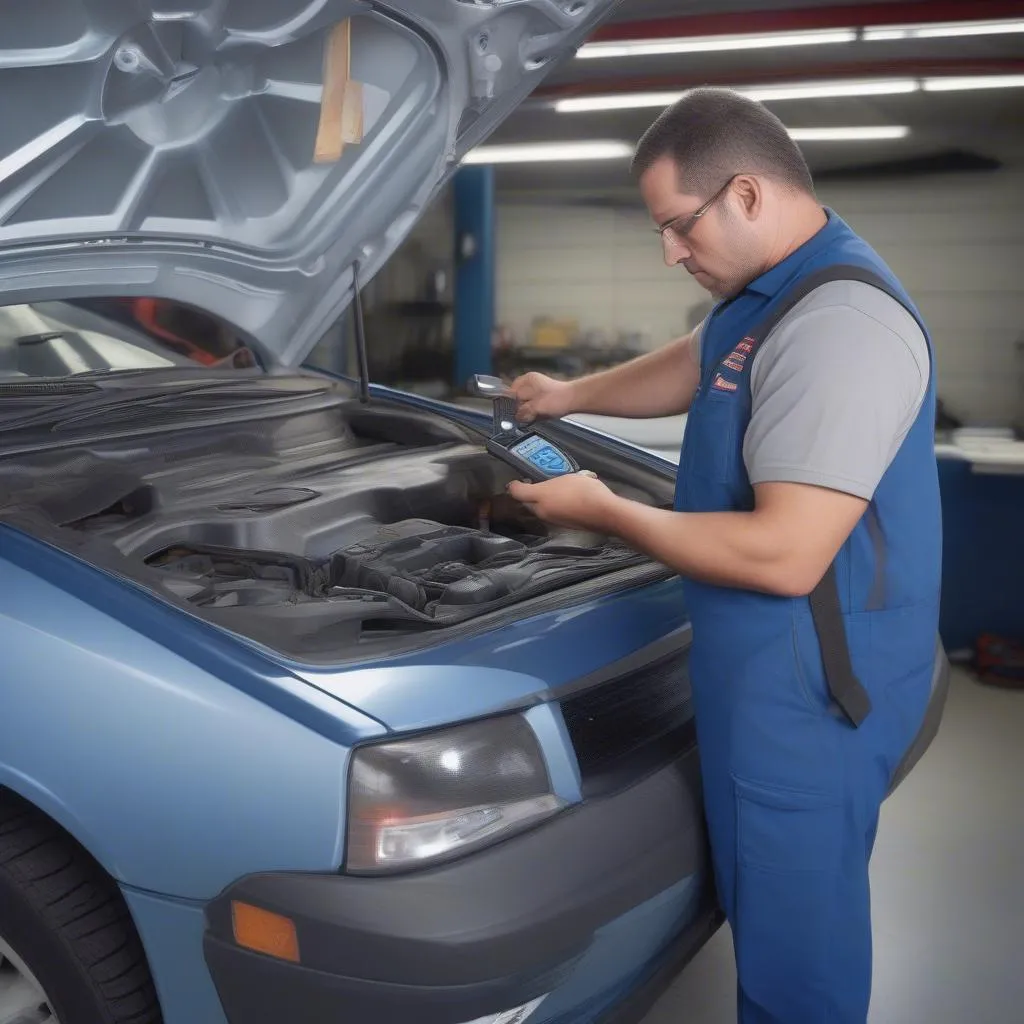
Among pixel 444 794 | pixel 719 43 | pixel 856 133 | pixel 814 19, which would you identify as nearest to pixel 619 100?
pixel 719 43

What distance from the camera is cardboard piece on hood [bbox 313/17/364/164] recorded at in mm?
1864

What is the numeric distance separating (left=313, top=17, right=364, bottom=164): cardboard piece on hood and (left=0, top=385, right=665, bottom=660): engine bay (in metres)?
0.56

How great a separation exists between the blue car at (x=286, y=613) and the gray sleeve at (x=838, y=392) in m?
0.36

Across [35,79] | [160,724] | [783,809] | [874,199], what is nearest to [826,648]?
[783,809]

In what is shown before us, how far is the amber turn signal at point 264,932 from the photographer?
105 centimetres

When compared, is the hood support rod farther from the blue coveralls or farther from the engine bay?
the blue coveralls

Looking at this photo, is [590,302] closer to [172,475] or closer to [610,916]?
[172,475]

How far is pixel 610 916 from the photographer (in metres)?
1.14

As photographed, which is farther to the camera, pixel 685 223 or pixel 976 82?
pixel 976 82

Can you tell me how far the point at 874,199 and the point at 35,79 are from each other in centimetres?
793

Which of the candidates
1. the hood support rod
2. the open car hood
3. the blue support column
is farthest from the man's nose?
the blue support column

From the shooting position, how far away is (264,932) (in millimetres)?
1062

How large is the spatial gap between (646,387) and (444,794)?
950mm

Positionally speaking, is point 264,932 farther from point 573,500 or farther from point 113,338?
point 113,338
